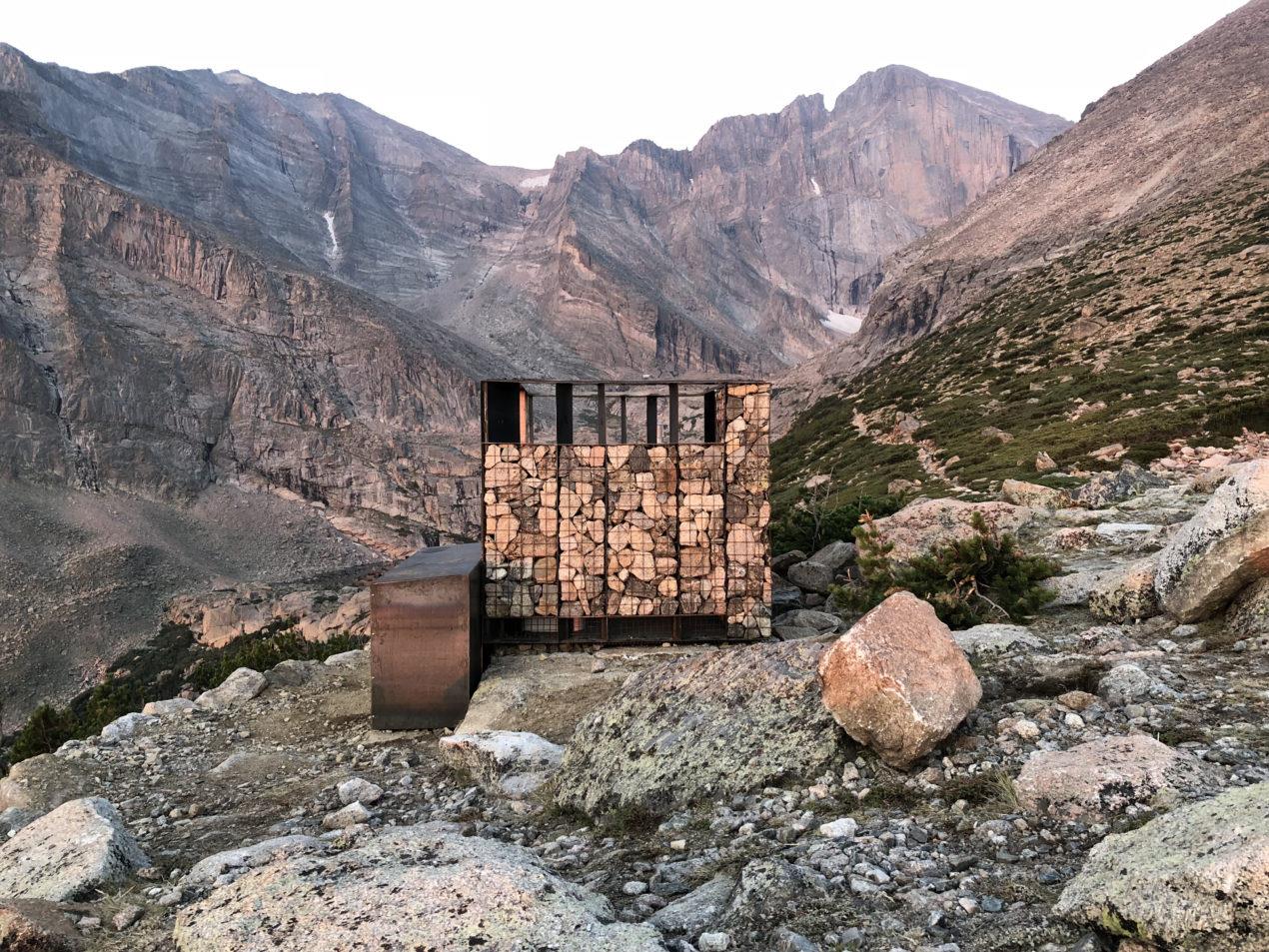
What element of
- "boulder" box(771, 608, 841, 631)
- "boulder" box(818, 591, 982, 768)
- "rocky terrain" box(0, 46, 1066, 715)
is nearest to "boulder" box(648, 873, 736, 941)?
"boulder" box(818, 591, 982, 768)

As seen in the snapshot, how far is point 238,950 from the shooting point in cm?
462

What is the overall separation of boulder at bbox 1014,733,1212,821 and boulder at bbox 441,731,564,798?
523 cm

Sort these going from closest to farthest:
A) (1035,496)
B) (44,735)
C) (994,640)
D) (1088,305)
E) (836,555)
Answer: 1. (994,640)
2. (836,555)
3. (1035,496)
4. (44,735)
5. (1088,305)

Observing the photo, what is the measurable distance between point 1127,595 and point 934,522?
803 centimetres

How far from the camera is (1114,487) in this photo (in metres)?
21.7

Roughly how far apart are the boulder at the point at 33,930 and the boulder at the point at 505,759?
4.33m

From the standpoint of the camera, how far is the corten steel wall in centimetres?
1520

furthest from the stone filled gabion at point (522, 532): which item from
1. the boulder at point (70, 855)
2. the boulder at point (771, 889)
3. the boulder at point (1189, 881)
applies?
the boulder at point (1189, 881)

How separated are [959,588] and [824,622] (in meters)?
3.88

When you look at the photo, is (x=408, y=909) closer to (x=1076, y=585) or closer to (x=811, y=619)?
(x=1076, y=585)

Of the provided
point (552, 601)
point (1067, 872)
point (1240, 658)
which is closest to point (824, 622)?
point (552, 601)

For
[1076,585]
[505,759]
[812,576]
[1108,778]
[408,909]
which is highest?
[1108,778]

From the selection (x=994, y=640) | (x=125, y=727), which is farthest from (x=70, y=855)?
(x=994, y=640)

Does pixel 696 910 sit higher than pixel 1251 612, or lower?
lower
